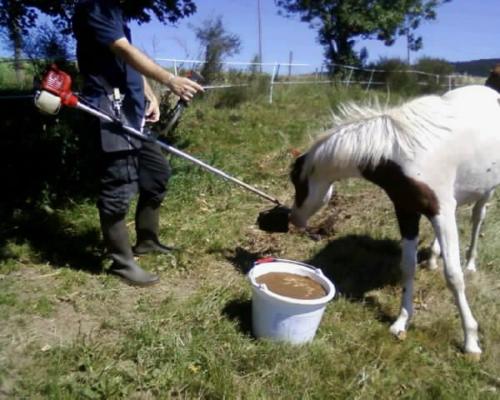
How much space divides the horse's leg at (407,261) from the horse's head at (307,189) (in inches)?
20.7

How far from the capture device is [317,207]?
341 cm

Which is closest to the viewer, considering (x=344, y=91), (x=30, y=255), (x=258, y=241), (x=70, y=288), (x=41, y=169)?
(x=70, y=288)

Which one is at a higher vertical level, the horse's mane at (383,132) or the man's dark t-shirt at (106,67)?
the man's dark t-shirt at (106,67)

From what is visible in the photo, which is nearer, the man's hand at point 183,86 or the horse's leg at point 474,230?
the man's hand at point 183,86

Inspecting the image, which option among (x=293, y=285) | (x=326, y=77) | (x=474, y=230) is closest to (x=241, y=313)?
(x=293, y=285)

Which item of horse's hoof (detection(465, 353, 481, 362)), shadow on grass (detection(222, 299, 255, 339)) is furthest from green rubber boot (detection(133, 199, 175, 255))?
horse's hoof (detection(465, 353, 481, 362))

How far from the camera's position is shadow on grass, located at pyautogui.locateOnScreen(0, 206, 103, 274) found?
12.1 ft

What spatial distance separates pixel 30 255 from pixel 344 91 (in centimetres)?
1177

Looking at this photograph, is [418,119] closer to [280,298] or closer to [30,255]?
[280,298]

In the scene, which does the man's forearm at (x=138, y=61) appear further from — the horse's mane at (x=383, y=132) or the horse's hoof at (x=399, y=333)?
the horse's hoof at (x=399, y=333)

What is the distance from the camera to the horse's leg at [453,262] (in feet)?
9.13

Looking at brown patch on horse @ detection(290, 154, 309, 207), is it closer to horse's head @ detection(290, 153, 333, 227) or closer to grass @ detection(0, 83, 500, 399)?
horse's head @ detection(290, 153, 333, 227)

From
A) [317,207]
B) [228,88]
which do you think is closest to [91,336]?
[317,207]

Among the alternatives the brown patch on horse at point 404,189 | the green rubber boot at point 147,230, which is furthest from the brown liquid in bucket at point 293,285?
the green rubber boot at point 147,230
